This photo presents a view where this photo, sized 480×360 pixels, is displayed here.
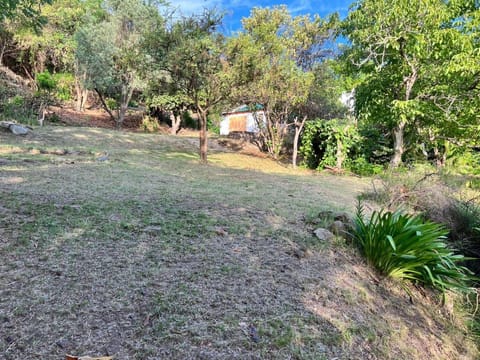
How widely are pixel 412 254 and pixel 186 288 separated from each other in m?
1.83

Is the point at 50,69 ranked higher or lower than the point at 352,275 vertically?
higher

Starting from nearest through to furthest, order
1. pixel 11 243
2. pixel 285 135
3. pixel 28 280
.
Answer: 1. pixel 28 280
2. pixel 11 243
3. pixel 285 135

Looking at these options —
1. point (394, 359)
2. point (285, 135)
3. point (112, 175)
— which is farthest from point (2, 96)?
Answer: point (394, 359)

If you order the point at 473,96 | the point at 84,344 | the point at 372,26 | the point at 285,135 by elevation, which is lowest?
the point at 84,344

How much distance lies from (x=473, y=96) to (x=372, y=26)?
294 cm

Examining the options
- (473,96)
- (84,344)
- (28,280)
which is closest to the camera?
(84,344)

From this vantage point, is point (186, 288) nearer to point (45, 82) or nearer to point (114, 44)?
point (114, 44)

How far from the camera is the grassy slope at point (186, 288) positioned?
1.54m

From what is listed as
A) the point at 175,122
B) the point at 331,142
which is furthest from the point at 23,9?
the point at 175,122

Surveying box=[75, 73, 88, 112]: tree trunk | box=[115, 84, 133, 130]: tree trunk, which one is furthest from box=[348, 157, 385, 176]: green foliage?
box=[75, 73, 88, 112]: tree trunk

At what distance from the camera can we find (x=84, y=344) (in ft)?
4.69

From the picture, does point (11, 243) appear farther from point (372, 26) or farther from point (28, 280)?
point (372, 26)

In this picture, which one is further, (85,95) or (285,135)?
(85,95)

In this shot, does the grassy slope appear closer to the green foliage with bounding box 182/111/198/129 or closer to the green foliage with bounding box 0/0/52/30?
the green foliage with bounding box 0/0/52/30
